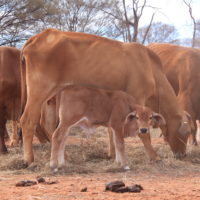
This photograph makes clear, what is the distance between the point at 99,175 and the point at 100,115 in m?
0.91

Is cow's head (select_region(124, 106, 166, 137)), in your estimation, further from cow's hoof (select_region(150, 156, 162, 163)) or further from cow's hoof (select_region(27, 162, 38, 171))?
cow's hoof (select_region(27, 162, 38, 171))

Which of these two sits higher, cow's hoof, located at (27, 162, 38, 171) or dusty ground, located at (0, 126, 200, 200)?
cow's hoof, located at (27, 162, 38, 171)

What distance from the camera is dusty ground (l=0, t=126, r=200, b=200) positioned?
558 centimetres

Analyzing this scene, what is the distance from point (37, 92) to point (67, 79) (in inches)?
19.4

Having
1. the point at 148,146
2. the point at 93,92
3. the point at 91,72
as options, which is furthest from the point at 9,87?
the point at 148,146

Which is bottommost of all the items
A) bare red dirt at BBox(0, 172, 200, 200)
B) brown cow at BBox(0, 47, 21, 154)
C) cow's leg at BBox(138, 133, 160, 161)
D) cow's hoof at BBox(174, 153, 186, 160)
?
bare red dirt at BBox(0, 172, 200, 200)

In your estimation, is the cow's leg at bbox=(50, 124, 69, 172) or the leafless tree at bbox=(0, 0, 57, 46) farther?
the leafless tree at bbox=(0, 0, 57, 46)

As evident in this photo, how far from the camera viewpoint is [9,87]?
10078mm

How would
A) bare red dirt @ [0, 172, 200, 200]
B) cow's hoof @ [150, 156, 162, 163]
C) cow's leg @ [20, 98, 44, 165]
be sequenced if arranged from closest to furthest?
1. bare red dirt @ [0, 172, 200, 200]
2. cow's leg @ [20, 98, 44, 165]
3. cow's hoof @ [150, 156, 162, 163]

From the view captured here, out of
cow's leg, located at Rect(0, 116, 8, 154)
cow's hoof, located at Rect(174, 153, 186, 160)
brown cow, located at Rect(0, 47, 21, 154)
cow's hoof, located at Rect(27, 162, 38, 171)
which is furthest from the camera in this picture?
brown cow, located at Rect(0, 47, 21, 154)

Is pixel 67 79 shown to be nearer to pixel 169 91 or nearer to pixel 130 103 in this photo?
pixel 130 103

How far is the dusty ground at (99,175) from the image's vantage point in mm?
5578

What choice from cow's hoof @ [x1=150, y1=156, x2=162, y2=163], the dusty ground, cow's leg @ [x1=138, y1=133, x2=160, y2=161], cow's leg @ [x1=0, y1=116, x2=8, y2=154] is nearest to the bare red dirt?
the dusty ground

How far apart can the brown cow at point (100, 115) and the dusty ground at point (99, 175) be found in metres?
0.31
